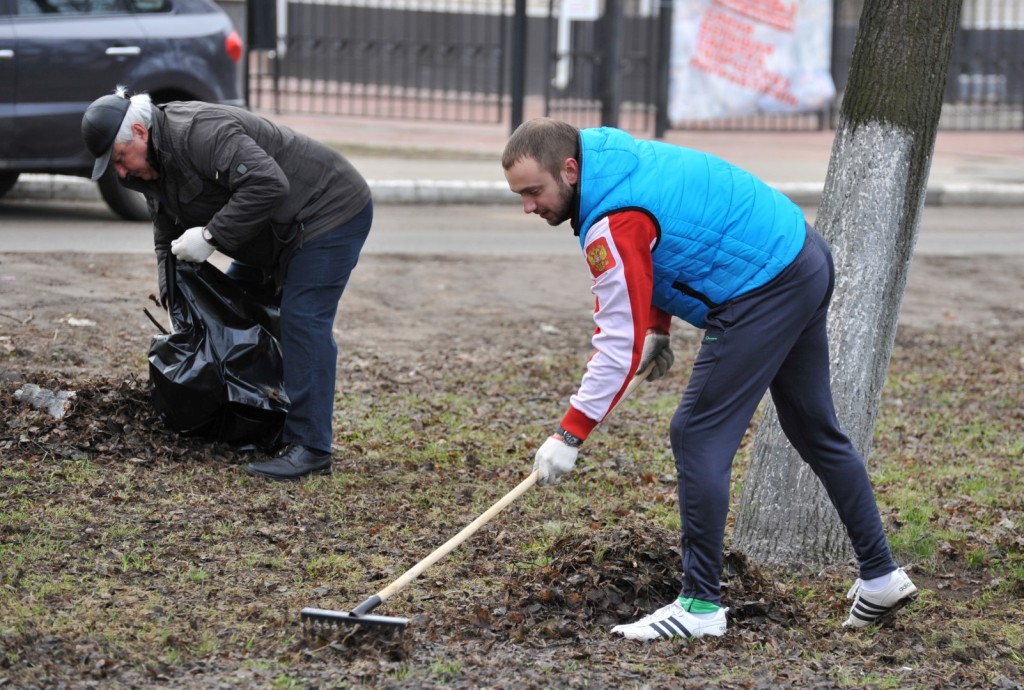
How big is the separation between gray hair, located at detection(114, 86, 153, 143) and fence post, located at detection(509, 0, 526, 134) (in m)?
10.1

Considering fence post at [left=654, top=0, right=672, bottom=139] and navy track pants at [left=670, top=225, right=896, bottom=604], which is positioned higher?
fence post at [left=654, top=0, right=672, bottom=139]

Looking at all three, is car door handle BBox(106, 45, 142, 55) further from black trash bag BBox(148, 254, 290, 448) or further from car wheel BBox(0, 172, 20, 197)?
black trash bag BBox(148, 254, 290, 448)

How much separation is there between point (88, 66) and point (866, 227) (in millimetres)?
6403

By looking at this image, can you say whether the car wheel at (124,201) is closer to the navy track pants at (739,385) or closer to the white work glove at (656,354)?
the white work glove at (656,354)

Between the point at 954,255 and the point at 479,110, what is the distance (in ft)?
33.5

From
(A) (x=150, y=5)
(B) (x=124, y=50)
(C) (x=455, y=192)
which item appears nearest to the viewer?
(B) (x=124, y=50)

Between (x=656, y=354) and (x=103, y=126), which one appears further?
(x=103, y=126)

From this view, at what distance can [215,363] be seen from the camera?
510 cm

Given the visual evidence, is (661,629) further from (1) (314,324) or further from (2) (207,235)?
(2) (207,235)

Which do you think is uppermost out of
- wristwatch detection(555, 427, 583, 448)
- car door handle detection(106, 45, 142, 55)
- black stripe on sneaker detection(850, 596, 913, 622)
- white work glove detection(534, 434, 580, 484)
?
car door handle detection(106, 45, 142, 55)

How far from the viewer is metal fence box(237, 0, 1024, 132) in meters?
16.1

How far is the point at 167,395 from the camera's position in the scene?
509cm

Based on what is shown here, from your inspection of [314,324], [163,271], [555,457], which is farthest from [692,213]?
[163,271]

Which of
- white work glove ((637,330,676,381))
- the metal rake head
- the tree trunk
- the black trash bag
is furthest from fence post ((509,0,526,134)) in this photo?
the metal rake head
